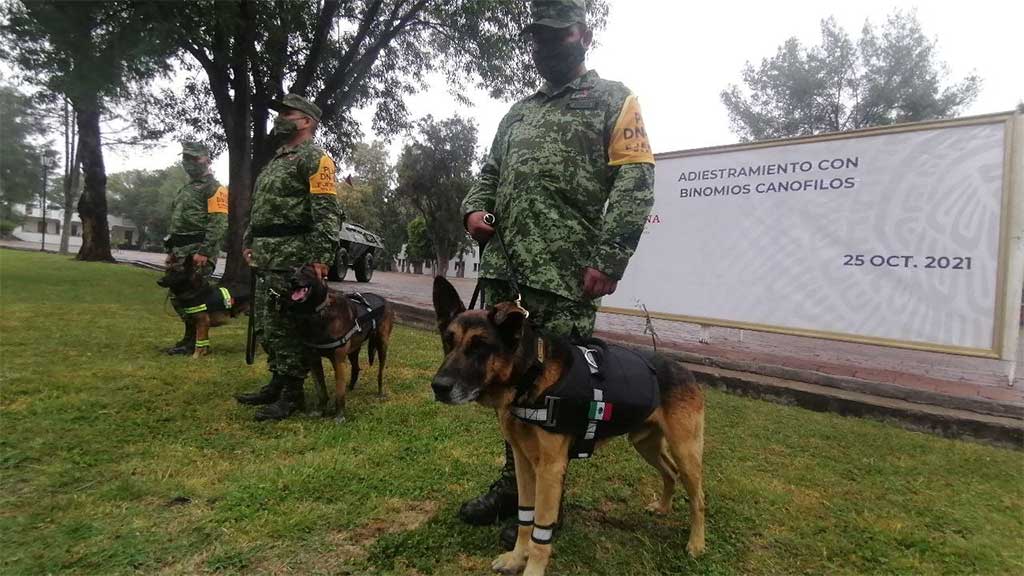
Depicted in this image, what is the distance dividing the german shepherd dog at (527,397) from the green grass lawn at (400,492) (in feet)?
0.94

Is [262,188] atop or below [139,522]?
atop

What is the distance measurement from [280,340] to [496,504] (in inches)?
95.7

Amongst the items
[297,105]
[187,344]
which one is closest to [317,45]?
[187,344]

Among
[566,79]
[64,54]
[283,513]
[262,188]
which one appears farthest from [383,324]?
[64,54]

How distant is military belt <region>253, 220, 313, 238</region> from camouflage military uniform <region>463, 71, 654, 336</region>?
219 centimetres

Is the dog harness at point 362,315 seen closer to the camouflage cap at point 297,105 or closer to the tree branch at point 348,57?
the camouflage cap at point 297,105

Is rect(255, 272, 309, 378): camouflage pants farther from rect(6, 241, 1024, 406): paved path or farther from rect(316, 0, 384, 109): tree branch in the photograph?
rect(316, 0, 384, 109): tree branch

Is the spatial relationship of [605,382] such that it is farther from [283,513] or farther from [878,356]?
[878,356]

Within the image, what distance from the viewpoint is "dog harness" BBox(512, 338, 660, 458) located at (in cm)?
184

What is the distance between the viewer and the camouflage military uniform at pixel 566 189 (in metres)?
2.22

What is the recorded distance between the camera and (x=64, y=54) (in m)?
7.83

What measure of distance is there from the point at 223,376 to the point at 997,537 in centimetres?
589

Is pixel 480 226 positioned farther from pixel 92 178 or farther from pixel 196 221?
pixel 92 178

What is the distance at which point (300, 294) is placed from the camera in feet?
11.8
